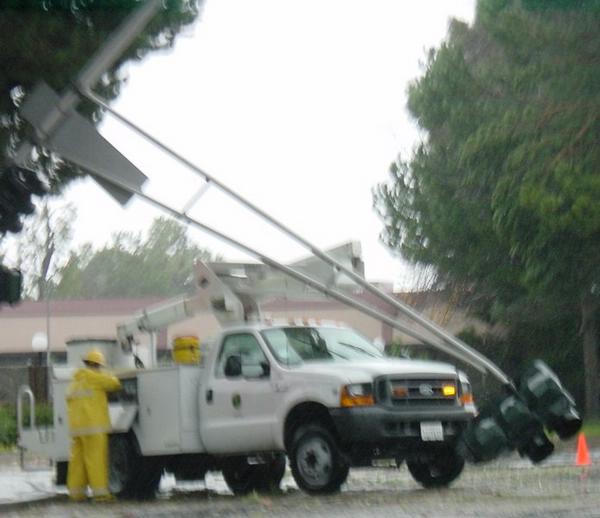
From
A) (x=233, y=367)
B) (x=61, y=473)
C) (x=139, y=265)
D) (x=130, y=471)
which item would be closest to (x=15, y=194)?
(x=233, y=367)

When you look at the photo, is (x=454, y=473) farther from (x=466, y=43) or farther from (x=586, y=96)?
(x=466, y=43)

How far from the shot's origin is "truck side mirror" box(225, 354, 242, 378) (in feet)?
56.5

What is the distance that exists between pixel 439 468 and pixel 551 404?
1733mm

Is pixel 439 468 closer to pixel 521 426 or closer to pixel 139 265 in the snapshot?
pixel 521 426

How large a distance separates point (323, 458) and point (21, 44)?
18.9ft

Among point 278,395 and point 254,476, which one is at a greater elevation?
point 278,395

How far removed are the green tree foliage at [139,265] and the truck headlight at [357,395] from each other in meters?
80.2

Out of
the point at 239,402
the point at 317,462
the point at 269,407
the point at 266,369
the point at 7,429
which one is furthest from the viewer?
the point at 7,429

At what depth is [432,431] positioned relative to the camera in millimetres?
16281

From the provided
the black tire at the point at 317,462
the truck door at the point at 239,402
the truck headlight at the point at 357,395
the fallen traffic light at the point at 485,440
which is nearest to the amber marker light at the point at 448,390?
the fallen traffic light at the point at 485,440

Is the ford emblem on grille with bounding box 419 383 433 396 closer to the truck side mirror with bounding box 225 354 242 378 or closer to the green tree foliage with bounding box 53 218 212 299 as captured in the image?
the truck side mirror with bounding box 225 354 242 378

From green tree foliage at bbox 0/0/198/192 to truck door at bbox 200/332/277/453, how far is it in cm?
375

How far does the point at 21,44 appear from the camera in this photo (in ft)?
57.3

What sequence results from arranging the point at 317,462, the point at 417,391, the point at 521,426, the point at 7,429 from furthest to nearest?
the point at 7,429 < the point at 417,391 < the point at 317,462 < the point at 521,426
